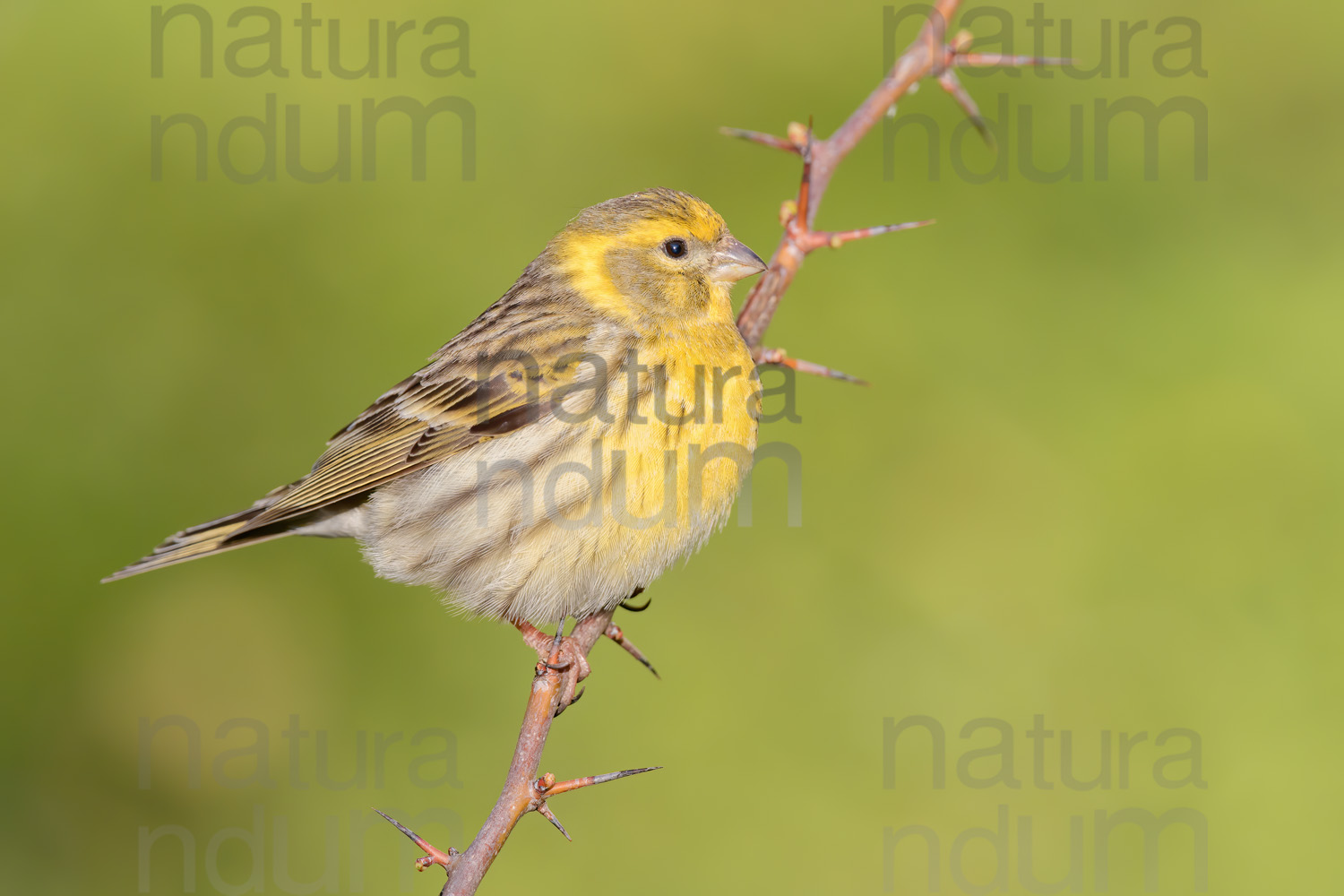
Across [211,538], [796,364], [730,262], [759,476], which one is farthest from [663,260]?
[211,538]

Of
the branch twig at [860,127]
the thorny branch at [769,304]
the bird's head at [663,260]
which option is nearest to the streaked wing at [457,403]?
the bird's head at [663,260]

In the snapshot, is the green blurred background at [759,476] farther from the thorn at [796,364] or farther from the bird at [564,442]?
the thorn at [796,364]

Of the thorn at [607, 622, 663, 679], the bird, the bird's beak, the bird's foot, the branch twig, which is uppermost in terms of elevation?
the branch twig

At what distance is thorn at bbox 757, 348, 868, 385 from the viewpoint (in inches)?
150

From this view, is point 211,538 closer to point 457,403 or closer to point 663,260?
point 457,403

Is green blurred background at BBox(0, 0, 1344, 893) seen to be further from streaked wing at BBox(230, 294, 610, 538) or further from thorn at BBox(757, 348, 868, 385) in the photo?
thorn at BBox(757, 348, 868, 385)

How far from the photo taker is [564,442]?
4.34m

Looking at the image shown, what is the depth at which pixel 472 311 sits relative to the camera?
19.6 ft

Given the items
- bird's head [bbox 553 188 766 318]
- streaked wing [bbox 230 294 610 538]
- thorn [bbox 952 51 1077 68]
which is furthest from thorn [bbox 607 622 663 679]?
thorn [bbox 952 51 1077 68]

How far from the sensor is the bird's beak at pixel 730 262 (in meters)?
4.84

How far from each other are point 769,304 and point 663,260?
814 mm

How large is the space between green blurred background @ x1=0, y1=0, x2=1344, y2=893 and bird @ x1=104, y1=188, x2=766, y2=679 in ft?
3.04

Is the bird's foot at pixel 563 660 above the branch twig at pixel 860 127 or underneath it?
underneath

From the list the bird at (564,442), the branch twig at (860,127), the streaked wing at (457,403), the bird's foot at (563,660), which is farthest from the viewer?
the streaked wing at (457,403)
